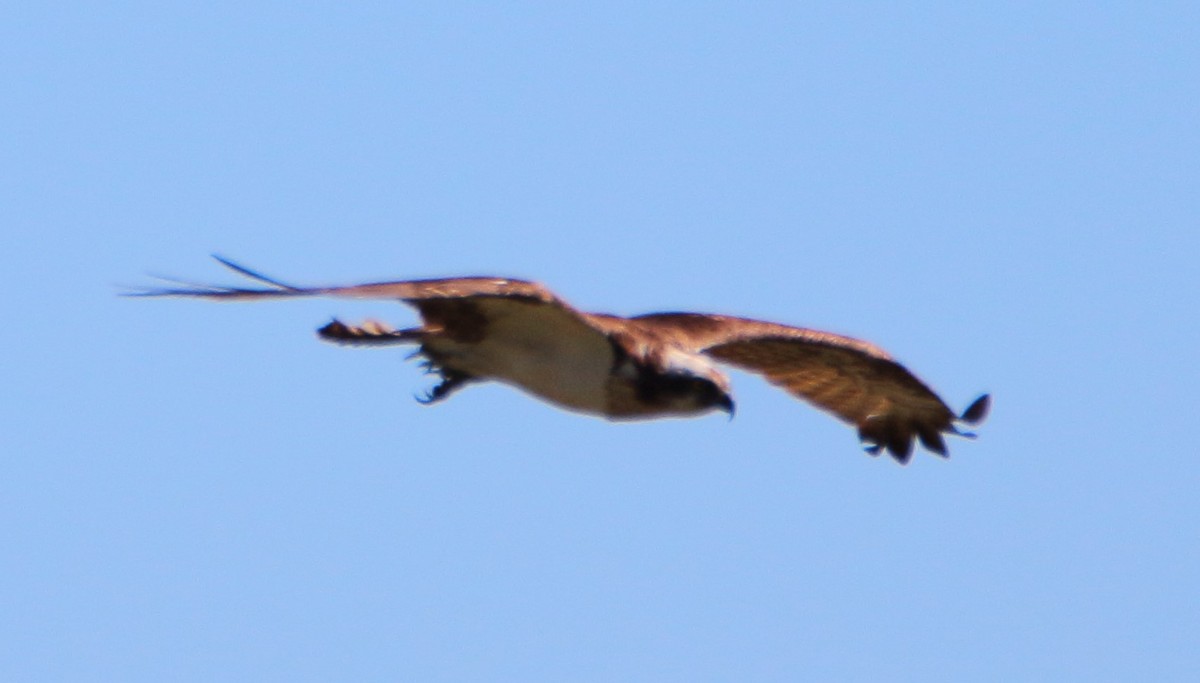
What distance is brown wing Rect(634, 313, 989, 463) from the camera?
Result: 491 inches

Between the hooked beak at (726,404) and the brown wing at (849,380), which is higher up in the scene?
the brown wing at (849,380)

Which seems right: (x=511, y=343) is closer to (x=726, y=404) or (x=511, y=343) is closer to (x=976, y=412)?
(x=726, y=404)

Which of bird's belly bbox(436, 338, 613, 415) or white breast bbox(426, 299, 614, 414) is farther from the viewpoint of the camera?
bird's belly bbox(436, 338, 613, 415)

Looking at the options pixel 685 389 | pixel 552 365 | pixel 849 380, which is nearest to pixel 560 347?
pixel 552 365

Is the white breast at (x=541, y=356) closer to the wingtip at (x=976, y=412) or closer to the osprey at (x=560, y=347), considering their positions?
the osprey at (x=560, y=347)

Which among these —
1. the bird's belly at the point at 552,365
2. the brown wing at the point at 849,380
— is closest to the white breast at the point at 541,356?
the bird's belly at the point at 552,365

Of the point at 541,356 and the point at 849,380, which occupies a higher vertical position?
the point at 849,380

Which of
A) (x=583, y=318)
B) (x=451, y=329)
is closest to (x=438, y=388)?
(x=451, y=329)

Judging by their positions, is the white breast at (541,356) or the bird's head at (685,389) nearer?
the white breast at (541,356)

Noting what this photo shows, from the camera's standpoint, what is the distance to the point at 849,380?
13469mm

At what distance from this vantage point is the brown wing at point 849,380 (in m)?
12.5

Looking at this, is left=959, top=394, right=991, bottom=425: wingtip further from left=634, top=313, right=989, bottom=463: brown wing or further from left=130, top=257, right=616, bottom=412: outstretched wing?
left=130, top=257, right=616, bottom=412: outstretched wing

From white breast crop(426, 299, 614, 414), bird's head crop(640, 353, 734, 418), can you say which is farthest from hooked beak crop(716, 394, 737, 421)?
white breast crop(426, 299, 614, 414)

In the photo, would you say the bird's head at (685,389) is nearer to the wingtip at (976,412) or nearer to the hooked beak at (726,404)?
the hooked beak at (726,404)
